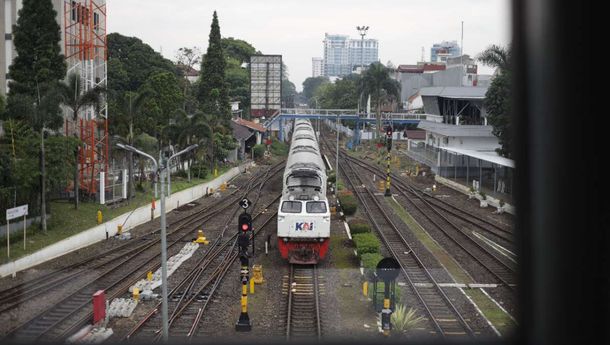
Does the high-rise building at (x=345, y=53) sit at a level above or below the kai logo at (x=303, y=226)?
above

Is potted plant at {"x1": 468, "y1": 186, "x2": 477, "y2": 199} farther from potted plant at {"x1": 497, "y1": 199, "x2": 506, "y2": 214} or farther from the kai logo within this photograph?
the kai logo

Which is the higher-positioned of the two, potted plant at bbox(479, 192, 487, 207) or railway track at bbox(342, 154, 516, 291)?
potted plant at bbox(479, 192, 487, 207)

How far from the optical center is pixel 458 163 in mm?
28609

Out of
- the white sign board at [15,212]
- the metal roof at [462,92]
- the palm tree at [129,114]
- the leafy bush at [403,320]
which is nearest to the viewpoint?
the leafy bush at [403,320]

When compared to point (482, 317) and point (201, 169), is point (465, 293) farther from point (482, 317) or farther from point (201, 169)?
point (201, 169)

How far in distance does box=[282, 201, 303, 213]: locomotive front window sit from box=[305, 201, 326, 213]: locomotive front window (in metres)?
0.17

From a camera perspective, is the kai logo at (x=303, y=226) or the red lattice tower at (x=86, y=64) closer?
the kai logo at (x=303, y=226)

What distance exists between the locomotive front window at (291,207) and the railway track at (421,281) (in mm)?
2416

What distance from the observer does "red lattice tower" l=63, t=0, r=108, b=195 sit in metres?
18.4

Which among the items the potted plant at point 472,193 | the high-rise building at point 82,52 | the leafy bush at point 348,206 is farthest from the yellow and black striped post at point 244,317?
the potted plant at point 472,193

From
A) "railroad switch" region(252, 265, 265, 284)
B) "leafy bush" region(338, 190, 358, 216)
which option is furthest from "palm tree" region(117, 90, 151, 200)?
"railroad switch" region(252, 265, 265, 284)

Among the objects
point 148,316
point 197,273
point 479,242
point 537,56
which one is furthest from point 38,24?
point 537,56

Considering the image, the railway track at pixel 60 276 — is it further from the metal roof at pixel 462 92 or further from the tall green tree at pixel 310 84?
the tall green tree at pixel 310 84

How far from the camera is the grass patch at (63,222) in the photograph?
13.2 meters
